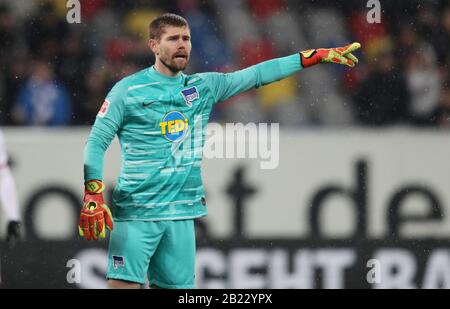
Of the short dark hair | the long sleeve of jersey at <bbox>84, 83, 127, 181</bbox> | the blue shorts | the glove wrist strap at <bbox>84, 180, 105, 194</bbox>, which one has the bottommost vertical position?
the blue shorts

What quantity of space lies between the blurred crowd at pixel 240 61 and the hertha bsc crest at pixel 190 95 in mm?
2059

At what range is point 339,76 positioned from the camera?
9.11 m

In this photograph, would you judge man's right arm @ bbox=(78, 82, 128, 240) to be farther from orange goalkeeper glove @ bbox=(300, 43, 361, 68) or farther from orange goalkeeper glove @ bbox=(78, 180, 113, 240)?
orange goalkeeper glove @ bbox=(300, 43, 361, 68)

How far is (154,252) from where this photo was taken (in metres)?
6.50

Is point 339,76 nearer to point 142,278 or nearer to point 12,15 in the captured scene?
point 12,15

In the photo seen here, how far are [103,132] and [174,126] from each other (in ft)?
1.36

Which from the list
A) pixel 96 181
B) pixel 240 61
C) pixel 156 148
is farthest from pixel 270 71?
pixel 240 61

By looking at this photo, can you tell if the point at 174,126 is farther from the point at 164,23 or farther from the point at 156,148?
the point at 164,23

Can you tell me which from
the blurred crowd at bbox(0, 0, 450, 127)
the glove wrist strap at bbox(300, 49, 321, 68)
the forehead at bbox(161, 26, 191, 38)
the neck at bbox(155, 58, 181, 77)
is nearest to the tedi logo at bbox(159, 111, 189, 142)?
the neck at bbox(155, 58, 181, 77)

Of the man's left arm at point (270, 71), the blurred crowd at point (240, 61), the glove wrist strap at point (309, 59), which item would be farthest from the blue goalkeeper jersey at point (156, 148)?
the blurred crowd at point (240, 61)

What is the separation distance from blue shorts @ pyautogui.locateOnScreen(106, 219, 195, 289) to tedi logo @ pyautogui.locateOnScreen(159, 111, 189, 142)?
0.47m

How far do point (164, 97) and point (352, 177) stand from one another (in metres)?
2.37

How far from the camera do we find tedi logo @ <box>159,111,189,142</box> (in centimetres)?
646
